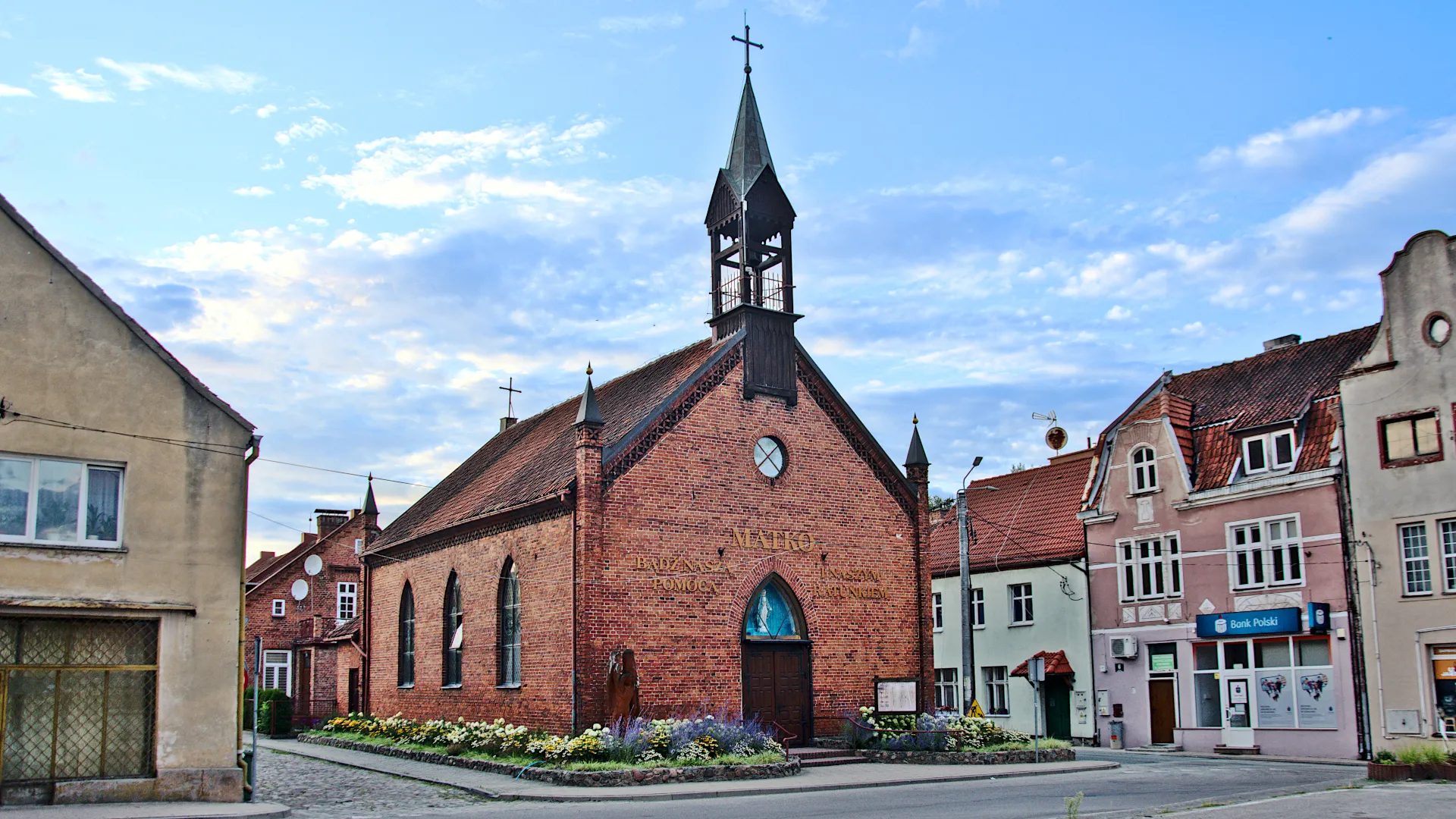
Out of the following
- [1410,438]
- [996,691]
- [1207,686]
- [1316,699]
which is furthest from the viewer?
[996,691]

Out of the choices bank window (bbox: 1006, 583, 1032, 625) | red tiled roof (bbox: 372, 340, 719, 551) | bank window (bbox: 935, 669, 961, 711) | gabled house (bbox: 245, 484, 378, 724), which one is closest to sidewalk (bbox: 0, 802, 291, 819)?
red tiled roof (bbox: 372, 340, 719, 551)

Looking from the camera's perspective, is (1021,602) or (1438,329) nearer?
(1438,329)

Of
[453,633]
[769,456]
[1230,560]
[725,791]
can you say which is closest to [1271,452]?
[1230,560]

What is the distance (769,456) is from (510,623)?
684 centimetres

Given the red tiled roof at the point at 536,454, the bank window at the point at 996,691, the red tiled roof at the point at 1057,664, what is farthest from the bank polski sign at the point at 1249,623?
the red tiled roof at the point at 536,454

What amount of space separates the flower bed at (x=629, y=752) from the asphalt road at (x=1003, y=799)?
1936 mm

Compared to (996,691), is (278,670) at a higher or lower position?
higher

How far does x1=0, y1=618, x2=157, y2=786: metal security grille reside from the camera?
55.3 ft

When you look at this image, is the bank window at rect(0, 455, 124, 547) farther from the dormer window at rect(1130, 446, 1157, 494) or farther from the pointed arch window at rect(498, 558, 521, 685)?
the dormer window at rect(1130, 446, 1157, 494)

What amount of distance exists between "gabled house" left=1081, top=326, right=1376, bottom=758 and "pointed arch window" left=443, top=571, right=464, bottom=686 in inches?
699

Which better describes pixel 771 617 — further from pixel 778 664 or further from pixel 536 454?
pixel 536 454

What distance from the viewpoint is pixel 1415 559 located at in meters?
27.4

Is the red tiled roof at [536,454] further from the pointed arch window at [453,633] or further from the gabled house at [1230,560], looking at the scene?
the gabled house at [1230,560]

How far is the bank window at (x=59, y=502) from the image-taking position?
1709cm
